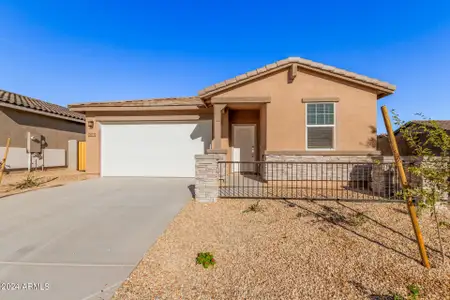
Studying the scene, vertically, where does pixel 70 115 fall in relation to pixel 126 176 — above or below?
above

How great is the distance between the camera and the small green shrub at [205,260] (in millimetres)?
3217

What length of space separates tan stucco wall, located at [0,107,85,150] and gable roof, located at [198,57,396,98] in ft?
36.9

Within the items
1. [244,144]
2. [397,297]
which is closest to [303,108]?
[244,144]

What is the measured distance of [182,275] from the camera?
9.89 feet

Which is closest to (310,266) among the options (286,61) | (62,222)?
(62,222)

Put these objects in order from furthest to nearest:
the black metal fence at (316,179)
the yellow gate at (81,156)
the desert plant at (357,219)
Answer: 1. the yellow gate at (81,156)
2. the black metal fence at (316,179)
3. the desert plant at (357,219)

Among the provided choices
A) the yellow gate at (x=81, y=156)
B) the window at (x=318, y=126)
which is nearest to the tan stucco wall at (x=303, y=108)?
the window at (x=318, y=126)

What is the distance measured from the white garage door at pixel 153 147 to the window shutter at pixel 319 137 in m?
4.54

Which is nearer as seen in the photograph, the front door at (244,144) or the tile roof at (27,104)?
the front door at (244,144)

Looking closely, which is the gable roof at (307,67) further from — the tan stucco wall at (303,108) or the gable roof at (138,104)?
the gable roof at (138,104)

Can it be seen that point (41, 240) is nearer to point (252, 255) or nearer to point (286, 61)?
point (252, 255)

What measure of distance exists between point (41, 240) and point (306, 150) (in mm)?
7930

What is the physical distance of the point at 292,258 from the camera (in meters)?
3.39

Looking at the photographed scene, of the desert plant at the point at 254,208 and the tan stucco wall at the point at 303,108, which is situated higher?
the tan stucco wall at the point at 303,108
